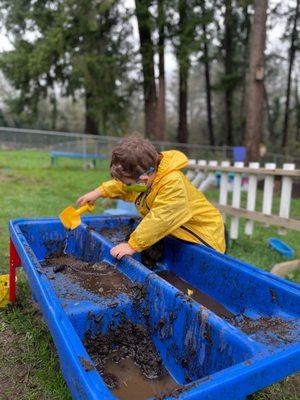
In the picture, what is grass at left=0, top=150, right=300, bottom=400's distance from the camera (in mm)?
1896

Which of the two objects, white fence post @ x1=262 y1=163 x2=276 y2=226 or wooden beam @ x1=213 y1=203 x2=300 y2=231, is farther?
white fence post @ x1=262 y1=163 x2=276 y2=226

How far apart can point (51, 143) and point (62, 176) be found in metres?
5.07

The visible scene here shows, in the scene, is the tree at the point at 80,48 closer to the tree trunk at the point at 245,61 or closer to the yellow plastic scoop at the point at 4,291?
the tree trunk at the point at 245,61

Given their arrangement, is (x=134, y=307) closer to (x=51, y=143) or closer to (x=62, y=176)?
(x=62, y=176)

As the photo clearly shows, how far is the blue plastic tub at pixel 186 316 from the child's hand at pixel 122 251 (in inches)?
1.5

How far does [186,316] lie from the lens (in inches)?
64.4

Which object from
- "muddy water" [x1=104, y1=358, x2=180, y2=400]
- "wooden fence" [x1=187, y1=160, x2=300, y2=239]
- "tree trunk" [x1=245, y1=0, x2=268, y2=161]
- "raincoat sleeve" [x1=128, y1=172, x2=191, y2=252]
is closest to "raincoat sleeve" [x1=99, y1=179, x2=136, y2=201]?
"raincoat sleeve" [x1=128, y1=172, x2=191, y2=252]

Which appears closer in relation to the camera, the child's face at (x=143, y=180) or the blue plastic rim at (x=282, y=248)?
the child's face at (x=143, y=180)

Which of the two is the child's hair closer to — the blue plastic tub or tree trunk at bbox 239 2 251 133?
Answer: the blue plastic tub

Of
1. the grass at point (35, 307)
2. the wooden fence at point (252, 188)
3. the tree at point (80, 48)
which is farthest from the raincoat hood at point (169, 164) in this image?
the tree at point (80, 48)

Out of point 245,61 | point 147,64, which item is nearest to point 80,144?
point 147,64

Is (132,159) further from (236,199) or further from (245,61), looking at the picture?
(245,61)

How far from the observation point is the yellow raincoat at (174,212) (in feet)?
7.13

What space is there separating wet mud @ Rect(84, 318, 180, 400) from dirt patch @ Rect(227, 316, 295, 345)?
0.40 m
